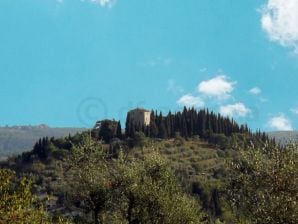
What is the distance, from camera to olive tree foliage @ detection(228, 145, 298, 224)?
3131 cm

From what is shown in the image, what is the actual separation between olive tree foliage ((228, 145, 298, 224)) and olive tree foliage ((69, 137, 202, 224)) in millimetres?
10022

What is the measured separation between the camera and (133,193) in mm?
44844

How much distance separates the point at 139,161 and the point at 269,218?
64.4ft

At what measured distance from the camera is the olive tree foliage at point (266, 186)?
31.3m

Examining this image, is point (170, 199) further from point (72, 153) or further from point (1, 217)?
point (1, 217)

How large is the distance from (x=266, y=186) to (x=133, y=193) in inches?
596

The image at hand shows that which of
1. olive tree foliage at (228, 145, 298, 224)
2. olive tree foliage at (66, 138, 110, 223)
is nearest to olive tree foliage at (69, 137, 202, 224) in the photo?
olive tree foliage at (66, 138, 110, 223)

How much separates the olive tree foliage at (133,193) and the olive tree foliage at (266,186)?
32.9ft

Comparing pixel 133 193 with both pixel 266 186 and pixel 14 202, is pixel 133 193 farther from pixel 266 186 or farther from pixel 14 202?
pixel 14 202

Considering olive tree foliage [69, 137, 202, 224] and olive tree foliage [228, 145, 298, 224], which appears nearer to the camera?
olive tree foliage [228, 145, 298, 224]

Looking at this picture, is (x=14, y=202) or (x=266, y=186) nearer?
(x=14, y=202)

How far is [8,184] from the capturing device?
28.0 metres

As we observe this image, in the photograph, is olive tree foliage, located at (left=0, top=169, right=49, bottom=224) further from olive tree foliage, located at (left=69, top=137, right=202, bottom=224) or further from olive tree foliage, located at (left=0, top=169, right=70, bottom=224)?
olive tree foliage, located at (left=69, top=137, right=202, bottom=224)

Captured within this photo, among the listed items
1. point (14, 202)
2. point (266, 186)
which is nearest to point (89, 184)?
point (266, 186)
